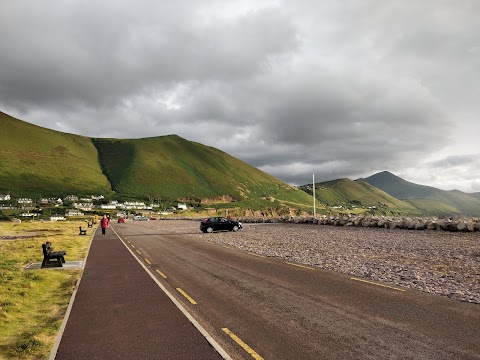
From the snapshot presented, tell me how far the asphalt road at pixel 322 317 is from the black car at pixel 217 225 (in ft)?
82.3

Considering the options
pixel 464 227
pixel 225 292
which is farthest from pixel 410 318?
pixel 464 227

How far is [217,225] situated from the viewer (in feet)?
128

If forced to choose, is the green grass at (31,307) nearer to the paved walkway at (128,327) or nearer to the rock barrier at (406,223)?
the paved walkway at (128,327)

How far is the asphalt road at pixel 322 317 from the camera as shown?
6.25m

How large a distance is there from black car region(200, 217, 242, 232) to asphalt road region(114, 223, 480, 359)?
2510 centimetres

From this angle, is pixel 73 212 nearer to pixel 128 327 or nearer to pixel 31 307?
pixel 31 307

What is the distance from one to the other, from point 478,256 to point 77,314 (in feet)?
58.9

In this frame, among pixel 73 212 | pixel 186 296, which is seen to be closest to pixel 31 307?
pixel 186 296

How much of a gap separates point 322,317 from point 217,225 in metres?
31.4

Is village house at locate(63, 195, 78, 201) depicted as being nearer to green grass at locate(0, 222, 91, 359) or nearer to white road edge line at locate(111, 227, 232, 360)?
green grass at locate(0, 222, 91, 359)

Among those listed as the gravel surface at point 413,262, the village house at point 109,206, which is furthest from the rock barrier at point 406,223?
the village house at point 109,206

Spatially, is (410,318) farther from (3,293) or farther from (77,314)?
(3,293)

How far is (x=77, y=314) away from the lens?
9.08m

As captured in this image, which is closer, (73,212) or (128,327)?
(128,327)
